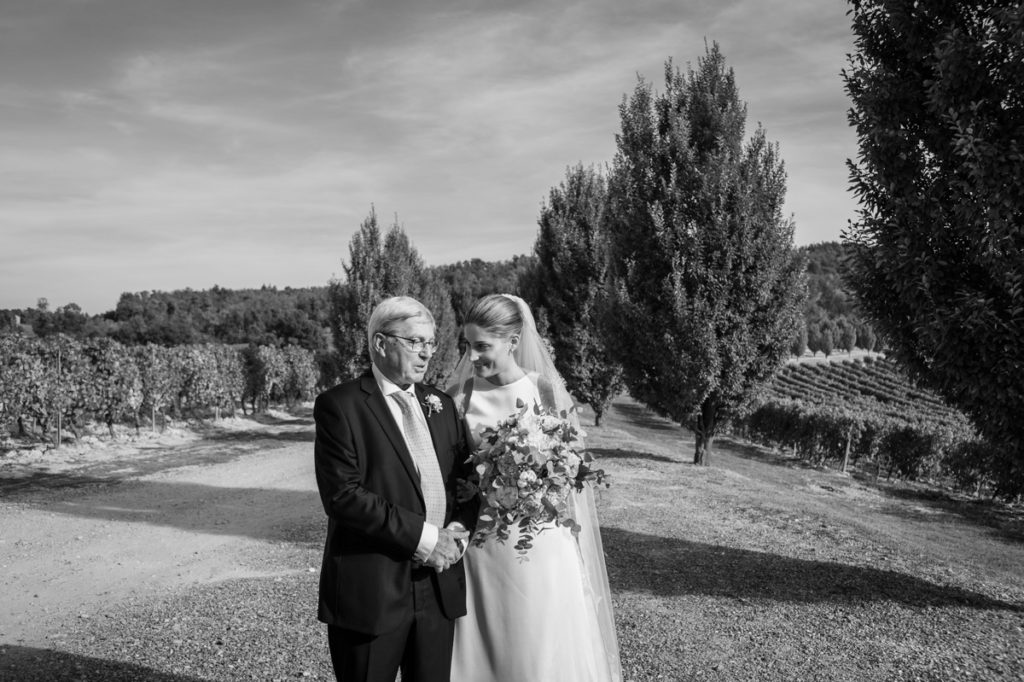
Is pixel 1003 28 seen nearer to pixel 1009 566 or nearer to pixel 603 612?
pixel 603 612

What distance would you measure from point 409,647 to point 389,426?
96 cm

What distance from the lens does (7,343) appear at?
17.0m

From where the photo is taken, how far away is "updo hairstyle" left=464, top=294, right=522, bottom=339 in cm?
375

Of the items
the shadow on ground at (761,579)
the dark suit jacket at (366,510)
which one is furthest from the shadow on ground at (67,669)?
the shadow on ground at (761,579)

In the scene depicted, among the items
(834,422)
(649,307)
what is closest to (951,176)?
(649,307)

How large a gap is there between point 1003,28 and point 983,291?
7.04ft

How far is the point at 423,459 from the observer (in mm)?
2996

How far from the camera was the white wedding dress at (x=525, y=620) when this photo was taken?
3502 mm

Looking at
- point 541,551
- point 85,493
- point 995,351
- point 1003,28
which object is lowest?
point 85,493

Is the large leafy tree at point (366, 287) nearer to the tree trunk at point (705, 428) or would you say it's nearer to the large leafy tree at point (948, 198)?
the tree trunk at point (705, 428)

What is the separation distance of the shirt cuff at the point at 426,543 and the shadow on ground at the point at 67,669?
3.16m

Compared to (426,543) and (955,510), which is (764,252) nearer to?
(955,510)

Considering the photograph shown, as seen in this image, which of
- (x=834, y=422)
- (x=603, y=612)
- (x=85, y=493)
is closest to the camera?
(x=603, y=612)

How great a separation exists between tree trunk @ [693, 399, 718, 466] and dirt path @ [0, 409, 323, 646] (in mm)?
8997
